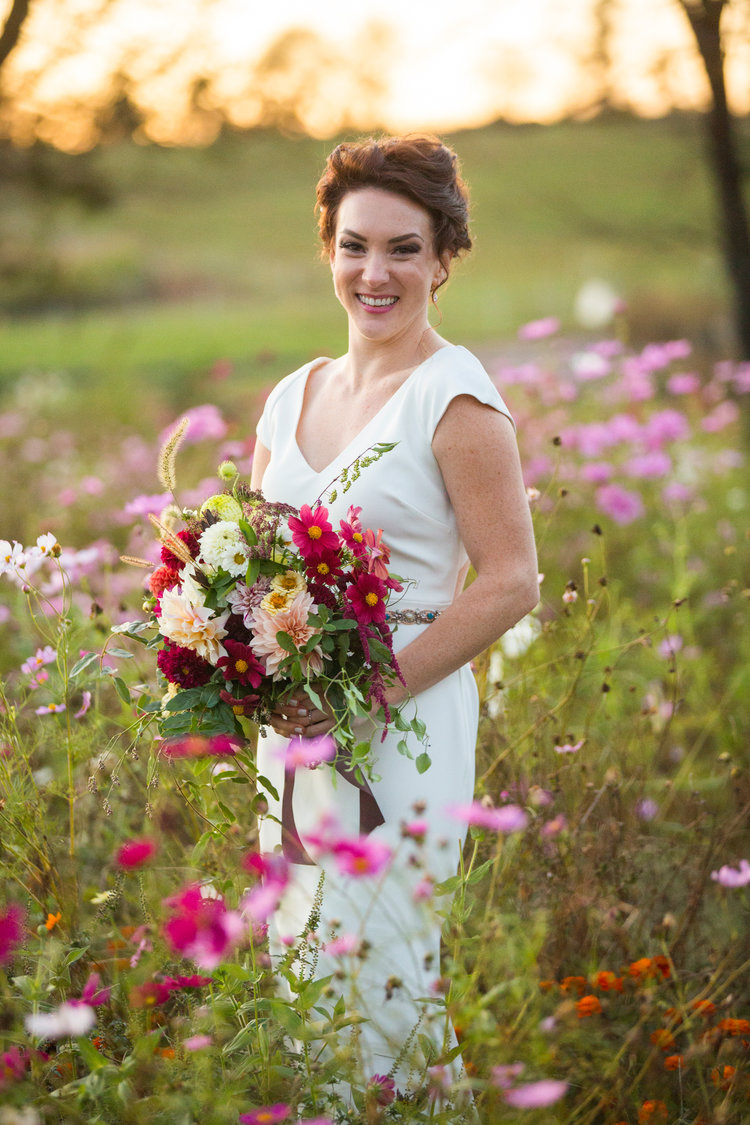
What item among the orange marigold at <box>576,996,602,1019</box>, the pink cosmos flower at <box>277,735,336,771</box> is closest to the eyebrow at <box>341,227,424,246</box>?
the pink cosmos flower at <box>277,735,336,771</box>

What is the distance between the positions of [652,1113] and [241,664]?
0.98 meters

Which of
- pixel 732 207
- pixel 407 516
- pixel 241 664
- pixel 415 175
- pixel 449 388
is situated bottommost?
pixel 241 664

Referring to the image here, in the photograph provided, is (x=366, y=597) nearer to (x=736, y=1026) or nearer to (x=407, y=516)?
(x=407, y=516)

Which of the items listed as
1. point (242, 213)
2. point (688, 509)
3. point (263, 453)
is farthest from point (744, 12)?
point (242, 213)

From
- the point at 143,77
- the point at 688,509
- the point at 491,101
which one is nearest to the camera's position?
the point at 688,509

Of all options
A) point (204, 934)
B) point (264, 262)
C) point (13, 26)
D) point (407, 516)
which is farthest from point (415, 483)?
point (264, 262)

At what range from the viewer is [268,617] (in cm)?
144

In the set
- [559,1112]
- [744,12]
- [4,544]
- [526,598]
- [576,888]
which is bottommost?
[559,1112]

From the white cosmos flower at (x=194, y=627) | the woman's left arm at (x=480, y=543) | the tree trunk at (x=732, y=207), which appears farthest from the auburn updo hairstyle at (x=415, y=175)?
the tree trunk at (x=732, y=207)

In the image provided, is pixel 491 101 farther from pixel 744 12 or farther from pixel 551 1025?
pixel 551 1025

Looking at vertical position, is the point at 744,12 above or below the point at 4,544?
above

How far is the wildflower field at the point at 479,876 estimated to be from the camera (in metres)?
1.24

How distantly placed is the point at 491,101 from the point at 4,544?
18.2 ft

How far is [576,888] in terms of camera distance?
6.52ft
